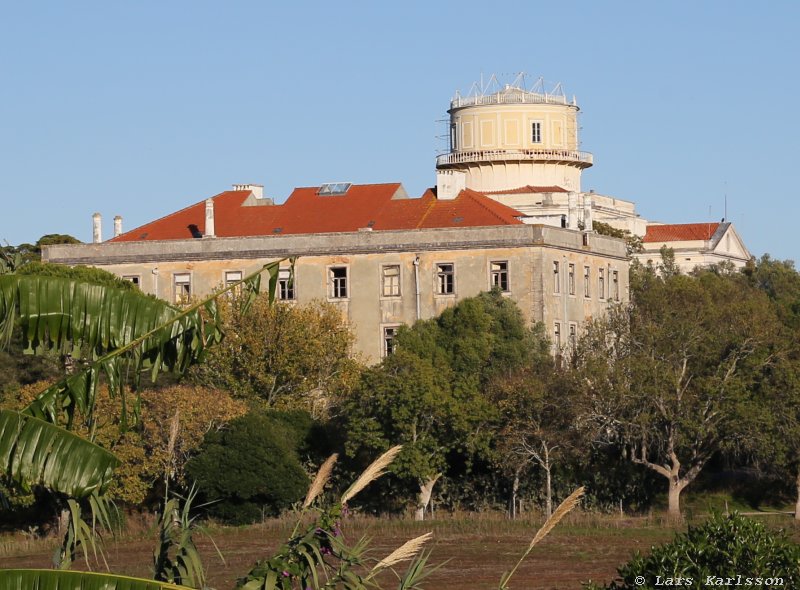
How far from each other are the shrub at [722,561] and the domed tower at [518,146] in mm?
62912

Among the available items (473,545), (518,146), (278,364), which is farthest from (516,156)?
(473,545)

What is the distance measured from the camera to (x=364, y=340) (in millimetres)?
64500

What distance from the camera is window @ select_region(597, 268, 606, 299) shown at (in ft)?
221

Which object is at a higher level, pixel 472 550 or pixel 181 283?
pixel 181 283

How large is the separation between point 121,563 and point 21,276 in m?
28.4

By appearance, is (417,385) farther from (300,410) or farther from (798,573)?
(798,573)

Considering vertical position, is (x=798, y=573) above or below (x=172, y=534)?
below

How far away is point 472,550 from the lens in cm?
4250

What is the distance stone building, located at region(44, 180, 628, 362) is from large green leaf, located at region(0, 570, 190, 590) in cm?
4950

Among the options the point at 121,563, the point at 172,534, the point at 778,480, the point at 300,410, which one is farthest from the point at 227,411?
the point at 172,534

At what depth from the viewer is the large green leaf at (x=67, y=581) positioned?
31.8 ft

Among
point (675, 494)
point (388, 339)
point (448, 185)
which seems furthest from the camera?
point (448, 185)

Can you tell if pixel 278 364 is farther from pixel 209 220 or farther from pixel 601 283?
pixel 601 283

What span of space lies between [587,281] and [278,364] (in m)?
15.8
